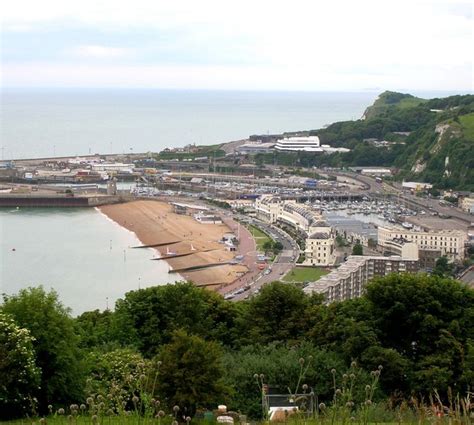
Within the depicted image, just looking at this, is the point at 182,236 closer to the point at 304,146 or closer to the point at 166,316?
the point at 166,316

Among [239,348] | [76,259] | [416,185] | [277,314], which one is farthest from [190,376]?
[416,185]

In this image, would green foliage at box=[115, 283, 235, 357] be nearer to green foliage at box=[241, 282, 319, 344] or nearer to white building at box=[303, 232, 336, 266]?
green foliage at box=[241, 282, 319, 344]

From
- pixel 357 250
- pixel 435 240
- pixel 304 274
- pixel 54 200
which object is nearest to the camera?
pixel 304 274

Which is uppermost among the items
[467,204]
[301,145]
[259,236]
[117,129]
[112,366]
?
[117,129]

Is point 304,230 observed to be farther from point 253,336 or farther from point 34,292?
point 34,292

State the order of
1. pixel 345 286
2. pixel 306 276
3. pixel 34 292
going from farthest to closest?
pixel 306 276, pixel 345 286, pixel 34 292

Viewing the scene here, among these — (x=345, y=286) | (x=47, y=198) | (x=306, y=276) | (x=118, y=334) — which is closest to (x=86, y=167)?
(x=47, y=198)

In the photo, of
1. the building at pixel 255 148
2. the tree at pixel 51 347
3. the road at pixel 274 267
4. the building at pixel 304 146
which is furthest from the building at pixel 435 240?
the building at pixel 255 148
